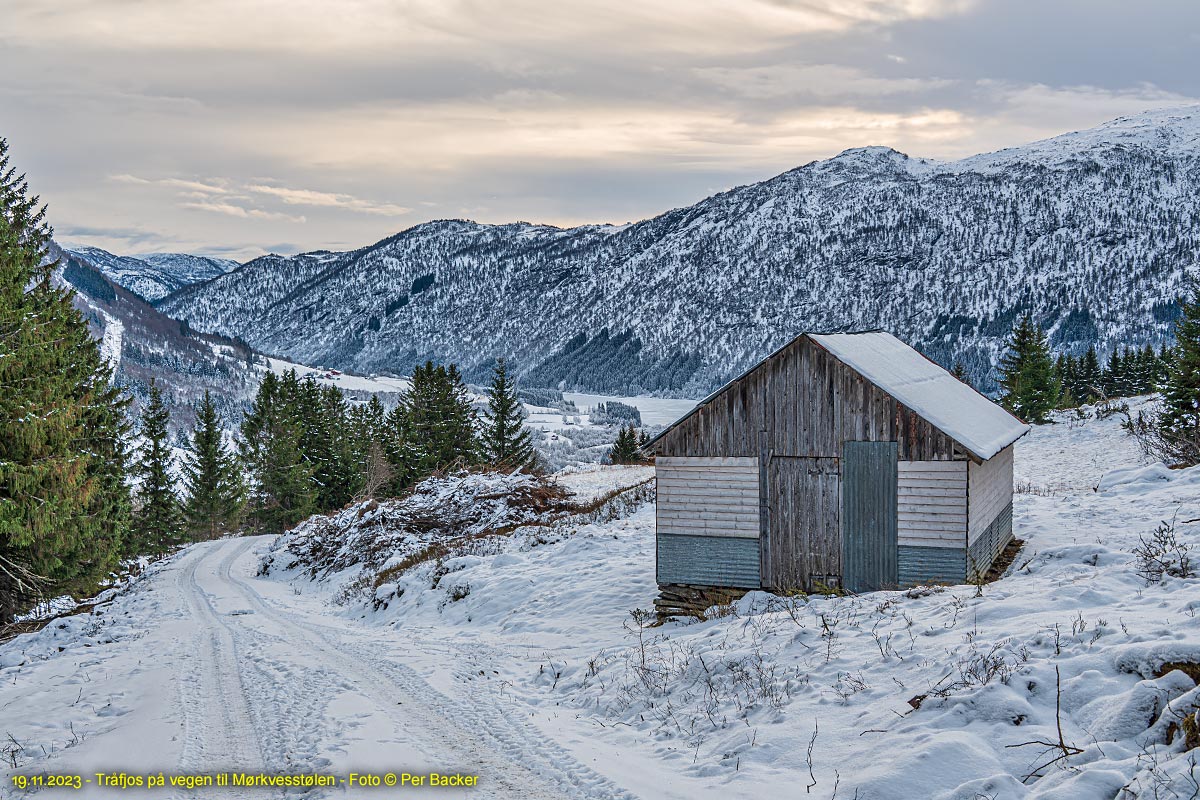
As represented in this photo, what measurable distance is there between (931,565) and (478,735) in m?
9.31

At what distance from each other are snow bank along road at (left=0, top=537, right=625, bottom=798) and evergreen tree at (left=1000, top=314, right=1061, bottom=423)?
161ft

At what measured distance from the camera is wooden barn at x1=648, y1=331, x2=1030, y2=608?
14.7m

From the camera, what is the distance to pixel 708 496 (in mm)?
16234

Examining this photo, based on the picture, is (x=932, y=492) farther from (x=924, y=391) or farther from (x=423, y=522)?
(x=423, y=522)

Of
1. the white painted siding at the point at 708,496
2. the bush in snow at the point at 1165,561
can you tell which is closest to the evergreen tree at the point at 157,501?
the white painted siding at the point at 708,496

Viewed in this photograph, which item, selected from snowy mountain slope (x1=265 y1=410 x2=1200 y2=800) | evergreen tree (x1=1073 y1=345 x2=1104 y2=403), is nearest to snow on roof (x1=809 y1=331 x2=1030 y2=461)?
snowy mountain slope (x1=265 y1=410 x2=1200 y2=800)

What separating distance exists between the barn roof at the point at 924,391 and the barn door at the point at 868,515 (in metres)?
1.14

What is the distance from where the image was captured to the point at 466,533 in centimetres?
2738

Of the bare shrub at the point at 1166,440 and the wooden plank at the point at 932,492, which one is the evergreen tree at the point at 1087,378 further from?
the wooden plank at the point at 932,492

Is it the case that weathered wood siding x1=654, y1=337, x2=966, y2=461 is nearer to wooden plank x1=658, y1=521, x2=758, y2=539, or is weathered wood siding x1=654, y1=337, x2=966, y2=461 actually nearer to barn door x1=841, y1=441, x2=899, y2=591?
barn door x1=841, y1=441, x2=899, y2=591

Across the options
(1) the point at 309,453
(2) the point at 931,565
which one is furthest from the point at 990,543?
(1) the point at 309,453

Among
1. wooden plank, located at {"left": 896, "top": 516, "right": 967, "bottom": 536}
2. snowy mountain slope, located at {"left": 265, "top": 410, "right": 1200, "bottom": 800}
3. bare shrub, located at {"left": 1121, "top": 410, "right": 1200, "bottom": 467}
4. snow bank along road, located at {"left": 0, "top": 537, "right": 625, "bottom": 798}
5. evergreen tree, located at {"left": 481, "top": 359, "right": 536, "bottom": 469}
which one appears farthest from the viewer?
evergreen tree, located at {"left": 481, "top": 359, "right": 536, "bottom": 469}

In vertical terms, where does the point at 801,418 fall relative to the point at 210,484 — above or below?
above

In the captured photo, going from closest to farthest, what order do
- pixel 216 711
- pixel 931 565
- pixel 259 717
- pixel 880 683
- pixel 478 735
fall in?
pixel 880 683 < pixel 478 735 < pixel 259 717 < pixel 216 711 < pixel 931 565
